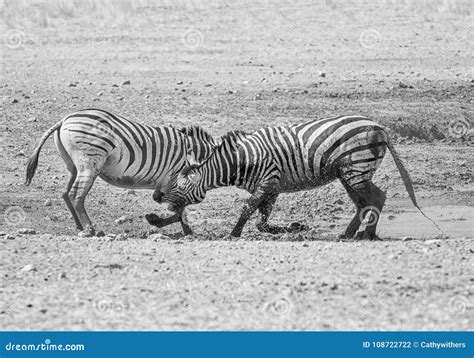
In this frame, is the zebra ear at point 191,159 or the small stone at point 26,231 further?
the zebra ear at point 191,159

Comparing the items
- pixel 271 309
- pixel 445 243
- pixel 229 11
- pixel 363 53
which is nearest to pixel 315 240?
pixel 445 243

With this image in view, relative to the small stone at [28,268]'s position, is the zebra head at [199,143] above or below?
below

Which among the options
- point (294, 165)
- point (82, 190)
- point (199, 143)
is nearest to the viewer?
point (82, 190)

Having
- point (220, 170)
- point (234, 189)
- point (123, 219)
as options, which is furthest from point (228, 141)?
point (234, 189)

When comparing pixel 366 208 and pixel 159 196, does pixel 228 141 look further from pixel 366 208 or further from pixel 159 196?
pixel 366 208

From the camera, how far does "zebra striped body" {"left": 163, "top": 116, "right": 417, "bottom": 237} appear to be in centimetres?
1145

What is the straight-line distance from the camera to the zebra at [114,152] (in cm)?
1152

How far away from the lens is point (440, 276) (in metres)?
8.87

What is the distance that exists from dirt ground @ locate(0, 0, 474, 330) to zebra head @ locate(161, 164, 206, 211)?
0.34m

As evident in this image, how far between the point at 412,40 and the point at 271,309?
12901mm

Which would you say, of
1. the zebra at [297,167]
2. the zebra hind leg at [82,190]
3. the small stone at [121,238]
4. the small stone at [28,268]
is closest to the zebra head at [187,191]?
the zebra at [297,167]

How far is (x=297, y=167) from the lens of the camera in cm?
1171

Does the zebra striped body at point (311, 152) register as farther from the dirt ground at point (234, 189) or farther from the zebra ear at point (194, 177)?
the dirt ground at point (234, 189)

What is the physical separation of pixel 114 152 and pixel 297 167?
1.78 m
